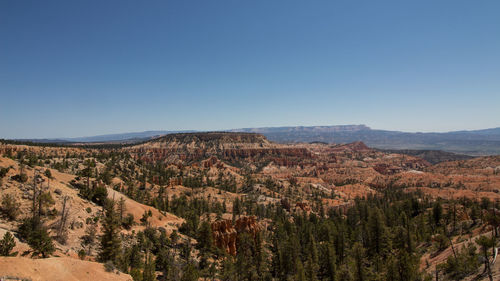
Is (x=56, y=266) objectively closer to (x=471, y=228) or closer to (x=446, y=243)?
(x=446, y=243)

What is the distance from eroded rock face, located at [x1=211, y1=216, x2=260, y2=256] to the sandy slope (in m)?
41.2

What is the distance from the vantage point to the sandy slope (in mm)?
18922

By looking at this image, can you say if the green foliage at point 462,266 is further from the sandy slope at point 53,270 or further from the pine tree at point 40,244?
the pine tree at point 40,244

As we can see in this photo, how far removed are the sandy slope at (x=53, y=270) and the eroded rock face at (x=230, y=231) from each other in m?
41.2

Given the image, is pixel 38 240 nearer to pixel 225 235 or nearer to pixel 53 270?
pixel 53 270

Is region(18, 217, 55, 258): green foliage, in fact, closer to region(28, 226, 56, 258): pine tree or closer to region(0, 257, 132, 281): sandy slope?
region(28, 226, 56, 258): pine tree

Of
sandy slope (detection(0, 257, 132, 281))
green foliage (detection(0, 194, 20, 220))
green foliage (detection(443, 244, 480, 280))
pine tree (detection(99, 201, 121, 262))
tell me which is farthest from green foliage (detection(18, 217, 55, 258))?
green foliage (detection(443, 244, 480, 280))

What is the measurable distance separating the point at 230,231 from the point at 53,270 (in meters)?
51.1

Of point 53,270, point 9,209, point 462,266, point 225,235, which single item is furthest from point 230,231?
point 53,270

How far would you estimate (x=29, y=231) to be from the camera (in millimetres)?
30031

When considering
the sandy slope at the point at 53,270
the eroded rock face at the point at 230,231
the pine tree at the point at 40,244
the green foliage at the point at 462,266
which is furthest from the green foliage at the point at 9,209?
the green foliage at the point at 462,266

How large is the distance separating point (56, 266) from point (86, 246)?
17691mm

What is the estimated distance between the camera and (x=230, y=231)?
69.3 m

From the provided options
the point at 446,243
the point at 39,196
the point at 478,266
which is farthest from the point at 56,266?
the point at 446,243
